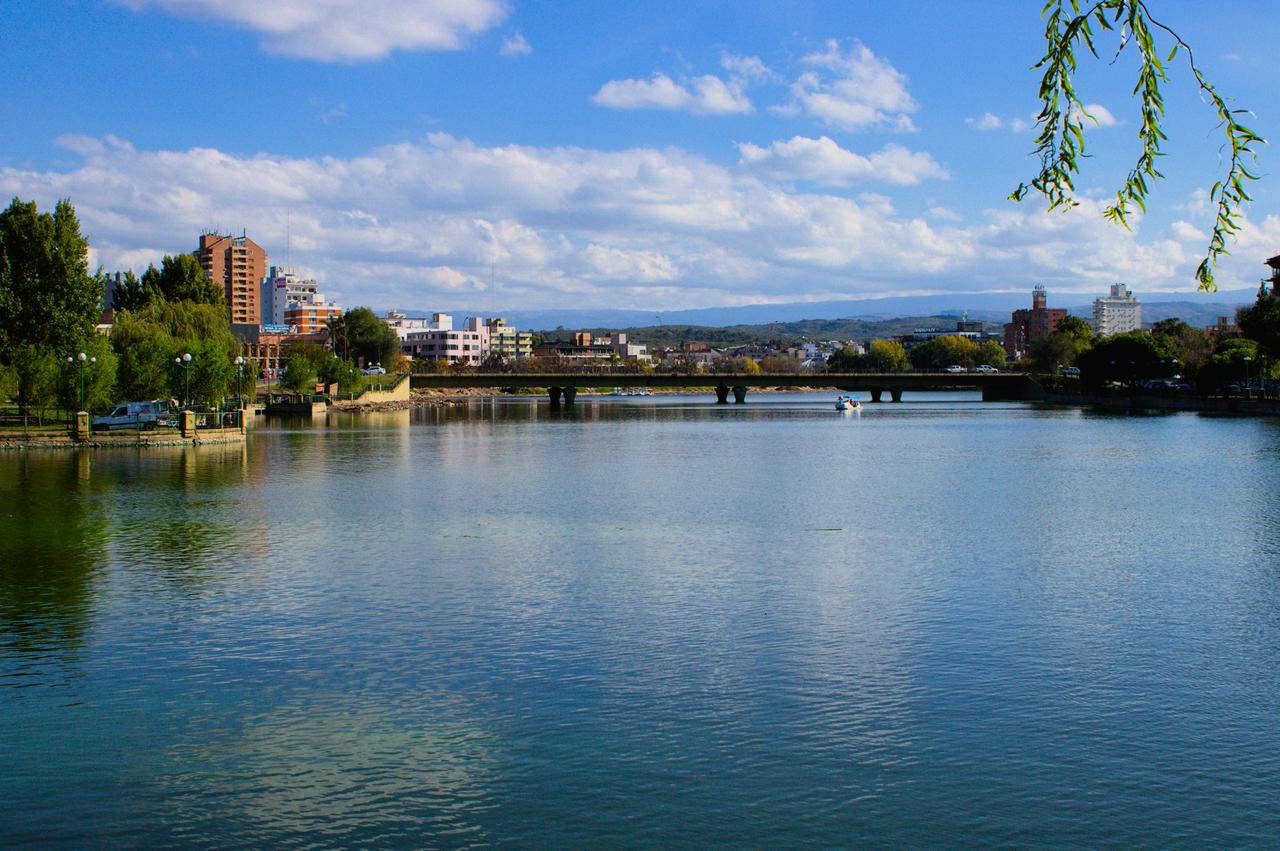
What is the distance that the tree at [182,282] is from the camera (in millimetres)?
107375

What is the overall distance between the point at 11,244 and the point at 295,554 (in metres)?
41.6

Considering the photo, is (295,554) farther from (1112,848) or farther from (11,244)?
(11,244)

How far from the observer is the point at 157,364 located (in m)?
74.2

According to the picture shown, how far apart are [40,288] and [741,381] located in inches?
4380

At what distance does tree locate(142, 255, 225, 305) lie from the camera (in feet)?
352

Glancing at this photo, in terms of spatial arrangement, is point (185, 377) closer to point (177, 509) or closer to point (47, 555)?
point (177, 509)

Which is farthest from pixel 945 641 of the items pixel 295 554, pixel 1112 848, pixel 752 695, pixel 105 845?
pixel 295 554

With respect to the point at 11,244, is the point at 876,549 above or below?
below

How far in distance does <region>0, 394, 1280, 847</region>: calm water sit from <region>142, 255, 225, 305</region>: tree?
2844 inches

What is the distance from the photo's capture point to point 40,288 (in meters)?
61.9

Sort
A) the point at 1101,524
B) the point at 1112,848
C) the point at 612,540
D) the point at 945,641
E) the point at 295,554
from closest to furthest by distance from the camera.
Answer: the point at 1112,848
the point at 945,641
the point at 295,554
the point at 612,540
the point at 1101,524

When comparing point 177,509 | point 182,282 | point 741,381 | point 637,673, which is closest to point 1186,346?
point 741,381

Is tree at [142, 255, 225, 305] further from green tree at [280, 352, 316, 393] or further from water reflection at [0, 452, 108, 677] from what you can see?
water reflection at [0, 452, 108, 677]

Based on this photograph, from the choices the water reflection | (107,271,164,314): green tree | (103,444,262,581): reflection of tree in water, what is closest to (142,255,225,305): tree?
Answer: (107,271,164,314): green tree
